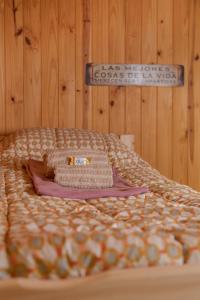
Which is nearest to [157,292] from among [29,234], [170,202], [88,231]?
[88,231]

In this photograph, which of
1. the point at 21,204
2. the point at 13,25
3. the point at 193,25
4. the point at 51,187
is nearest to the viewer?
the point at 21,204

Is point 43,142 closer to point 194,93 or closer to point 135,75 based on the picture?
point 135,75

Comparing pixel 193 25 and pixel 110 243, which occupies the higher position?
pixel 193 25

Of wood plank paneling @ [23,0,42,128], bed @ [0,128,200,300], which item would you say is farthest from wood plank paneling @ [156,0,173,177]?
bed @ [0,128,200,300]

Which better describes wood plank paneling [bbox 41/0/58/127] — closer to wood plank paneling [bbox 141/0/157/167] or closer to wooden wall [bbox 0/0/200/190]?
wooden wall [bbox 0/0/200/190]

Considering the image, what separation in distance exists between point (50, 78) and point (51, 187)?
1430mm

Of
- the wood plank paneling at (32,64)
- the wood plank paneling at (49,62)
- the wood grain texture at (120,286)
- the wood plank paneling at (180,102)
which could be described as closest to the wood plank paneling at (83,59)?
the wood plank paneling at (49,62)

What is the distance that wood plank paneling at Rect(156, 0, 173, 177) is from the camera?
115 inches

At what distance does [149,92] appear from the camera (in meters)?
2.91

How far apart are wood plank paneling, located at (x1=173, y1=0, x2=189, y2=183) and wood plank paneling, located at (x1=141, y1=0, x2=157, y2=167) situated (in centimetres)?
16

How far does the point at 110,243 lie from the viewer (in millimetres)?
868

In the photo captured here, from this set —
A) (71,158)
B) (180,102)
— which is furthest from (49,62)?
(71,158)

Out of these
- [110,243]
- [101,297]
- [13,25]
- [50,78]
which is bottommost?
[101,297]

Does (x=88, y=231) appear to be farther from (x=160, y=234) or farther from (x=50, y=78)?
(x=50, y=78)
